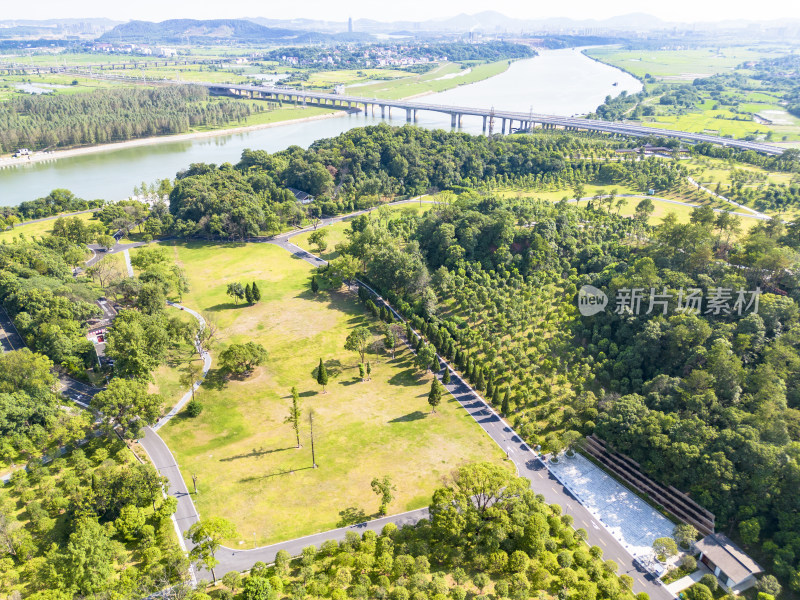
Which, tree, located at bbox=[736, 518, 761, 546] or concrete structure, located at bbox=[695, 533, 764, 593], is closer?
concrete structure, located at bbox=[695, 533, 764, 593]

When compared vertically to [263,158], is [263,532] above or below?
below

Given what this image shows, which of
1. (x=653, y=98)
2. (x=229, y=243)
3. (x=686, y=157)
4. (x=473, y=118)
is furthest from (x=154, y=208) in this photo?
(x=653, y=98)

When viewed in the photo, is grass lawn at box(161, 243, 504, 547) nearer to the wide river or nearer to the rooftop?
the rooftop

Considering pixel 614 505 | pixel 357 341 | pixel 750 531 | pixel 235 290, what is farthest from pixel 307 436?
pixel 750 531

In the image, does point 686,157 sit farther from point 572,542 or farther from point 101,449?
point 101,449

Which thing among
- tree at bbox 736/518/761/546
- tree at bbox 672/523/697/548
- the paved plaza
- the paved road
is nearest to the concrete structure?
tree at bbox 672/523/697/548

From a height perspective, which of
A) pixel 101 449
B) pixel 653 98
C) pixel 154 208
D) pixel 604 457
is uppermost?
pixel 653 98
